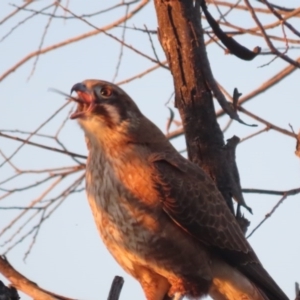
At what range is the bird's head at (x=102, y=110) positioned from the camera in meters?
5.57

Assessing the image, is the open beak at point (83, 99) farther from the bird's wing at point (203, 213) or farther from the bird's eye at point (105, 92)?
the bird's wing at point (203, 213)

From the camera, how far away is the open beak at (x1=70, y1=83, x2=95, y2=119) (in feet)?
18.1

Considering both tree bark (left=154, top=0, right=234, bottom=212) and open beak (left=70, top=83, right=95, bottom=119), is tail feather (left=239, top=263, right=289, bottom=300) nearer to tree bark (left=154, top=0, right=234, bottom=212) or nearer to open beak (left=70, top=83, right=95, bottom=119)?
tree bark (left=154, top=0, right=234, bottom=212)

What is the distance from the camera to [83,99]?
5594 mm

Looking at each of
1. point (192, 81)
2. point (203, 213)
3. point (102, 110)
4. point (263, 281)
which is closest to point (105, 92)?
point (102, 110)

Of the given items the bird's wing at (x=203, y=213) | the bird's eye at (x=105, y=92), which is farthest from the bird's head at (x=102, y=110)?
the bird's wing at (x=203, y=213)

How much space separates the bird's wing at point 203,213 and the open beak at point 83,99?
47 cm

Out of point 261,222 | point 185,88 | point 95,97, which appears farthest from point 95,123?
point 261,222

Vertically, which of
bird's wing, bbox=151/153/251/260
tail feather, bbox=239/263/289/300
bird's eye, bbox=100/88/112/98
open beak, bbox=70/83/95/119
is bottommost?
tail feather, bbox=239/263/289/300

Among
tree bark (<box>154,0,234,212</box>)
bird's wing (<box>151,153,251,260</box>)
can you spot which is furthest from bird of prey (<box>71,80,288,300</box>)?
tree bark (<box>154,0,234,212</box>)

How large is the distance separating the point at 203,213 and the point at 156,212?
346 mm

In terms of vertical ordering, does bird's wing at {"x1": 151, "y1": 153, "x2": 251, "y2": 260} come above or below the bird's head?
below

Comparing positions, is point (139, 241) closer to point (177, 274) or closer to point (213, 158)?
point (177, 274)

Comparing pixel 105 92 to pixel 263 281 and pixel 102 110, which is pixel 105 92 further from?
pixel 263 281
